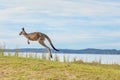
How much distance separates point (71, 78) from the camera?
14555mm

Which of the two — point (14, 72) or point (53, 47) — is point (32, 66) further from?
point (53, 47)

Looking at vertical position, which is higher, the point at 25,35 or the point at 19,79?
the point at 25,35

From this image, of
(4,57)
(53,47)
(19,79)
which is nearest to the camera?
(19,79)

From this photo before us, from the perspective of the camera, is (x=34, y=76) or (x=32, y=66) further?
(x=32, y=66)

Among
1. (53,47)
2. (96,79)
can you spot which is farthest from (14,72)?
(53,47)

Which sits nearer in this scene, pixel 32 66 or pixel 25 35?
pixel 32 66

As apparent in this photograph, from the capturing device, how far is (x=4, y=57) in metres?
18.8

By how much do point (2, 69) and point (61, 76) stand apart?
7.22 ft

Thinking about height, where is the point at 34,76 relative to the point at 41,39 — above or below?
below

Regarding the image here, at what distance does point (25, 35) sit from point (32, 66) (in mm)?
5839

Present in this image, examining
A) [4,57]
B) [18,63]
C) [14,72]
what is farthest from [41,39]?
[14,72]

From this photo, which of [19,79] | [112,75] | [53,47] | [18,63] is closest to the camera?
[19,79]

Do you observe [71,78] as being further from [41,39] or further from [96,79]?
[41,39]

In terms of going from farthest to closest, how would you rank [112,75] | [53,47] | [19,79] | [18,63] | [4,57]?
[53,47] < [4,57] < [18,63] < [112,75] < [19,79]
